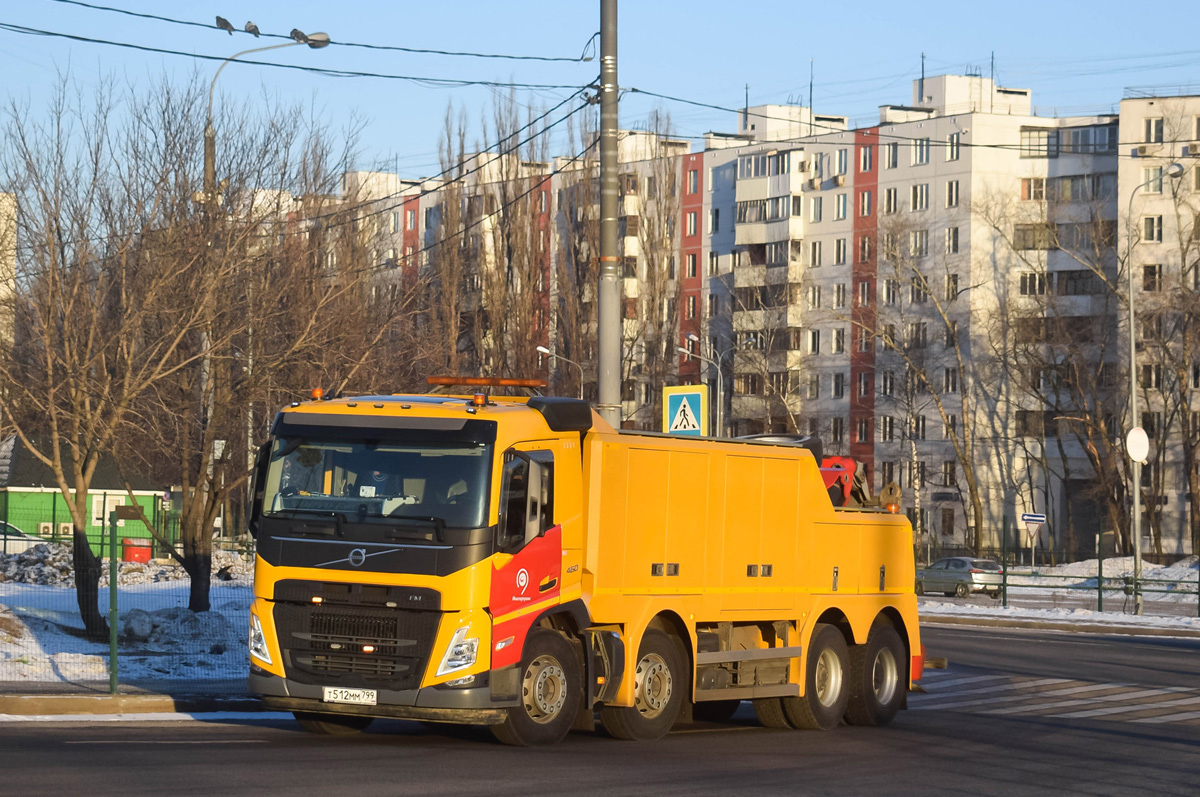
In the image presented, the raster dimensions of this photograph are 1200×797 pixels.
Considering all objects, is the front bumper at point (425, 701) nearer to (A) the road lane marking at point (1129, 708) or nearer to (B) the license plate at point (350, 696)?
(B) the license plate at point (350, 696)

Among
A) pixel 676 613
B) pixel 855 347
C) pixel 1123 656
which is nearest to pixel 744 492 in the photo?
pixel 676 613

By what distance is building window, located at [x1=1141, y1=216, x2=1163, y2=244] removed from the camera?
275ft

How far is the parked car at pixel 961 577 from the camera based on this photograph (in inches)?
2062

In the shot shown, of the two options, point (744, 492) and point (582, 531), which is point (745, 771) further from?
point (744, 492)

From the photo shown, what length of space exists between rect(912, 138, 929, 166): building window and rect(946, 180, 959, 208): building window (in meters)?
2.14

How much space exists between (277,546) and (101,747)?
6.57 feet

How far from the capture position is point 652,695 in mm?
14562

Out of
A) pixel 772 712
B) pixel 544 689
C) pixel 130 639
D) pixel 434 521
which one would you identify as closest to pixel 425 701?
pixel 544 689

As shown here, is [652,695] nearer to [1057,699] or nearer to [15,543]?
[1057,699]

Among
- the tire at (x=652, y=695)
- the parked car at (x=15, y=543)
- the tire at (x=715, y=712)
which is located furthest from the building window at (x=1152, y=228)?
the tire at (x=652, y=695)

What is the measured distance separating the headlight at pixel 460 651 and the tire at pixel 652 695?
193 cm

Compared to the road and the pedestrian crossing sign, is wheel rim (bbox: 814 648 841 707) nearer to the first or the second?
the road

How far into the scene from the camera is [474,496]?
1316 cm

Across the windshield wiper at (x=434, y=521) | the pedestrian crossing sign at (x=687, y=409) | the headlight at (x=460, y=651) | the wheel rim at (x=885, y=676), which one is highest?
the pedestrian crossing sign at (x=687, y=409)
